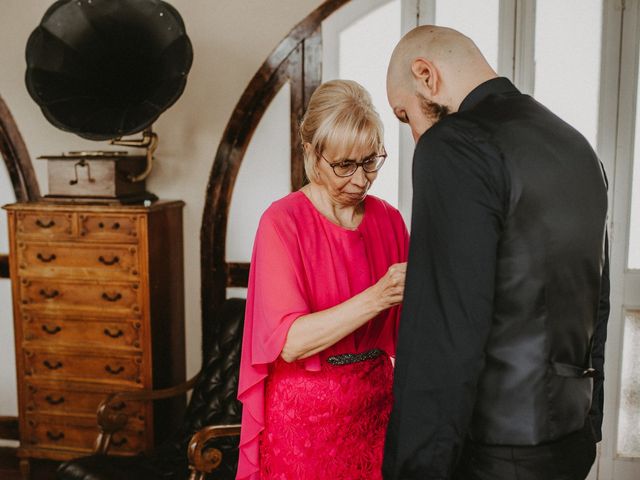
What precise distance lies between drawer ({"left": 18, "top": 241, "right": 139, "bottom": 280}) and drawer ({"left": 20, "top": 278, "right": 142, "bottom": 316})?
0.05 meters

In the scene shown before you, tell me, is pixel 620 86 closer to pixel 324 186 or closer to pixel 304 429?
pixel 324 186

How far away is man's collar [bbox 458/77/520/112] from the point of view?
53.0 inches

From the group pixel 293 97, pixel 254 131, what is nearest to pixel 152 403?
pixel 254 131

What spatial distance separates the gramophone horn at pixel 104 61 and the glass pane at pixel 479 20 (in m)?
1.35

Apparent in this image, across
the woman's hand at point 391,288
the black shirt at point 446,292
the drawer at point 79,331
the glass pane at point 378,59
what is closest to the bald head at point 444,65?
the black shirt at point 446,292

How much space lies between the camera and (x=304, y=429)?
5.69ft

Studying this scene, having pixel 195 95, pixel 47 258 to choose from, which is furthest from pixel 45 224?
pixel 195 95

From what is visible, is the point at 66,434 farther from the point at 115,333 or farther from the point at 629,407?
the point at 629,407

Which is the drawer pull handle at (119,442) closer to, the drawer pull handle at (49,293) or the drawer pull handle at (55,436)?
the drawer pull handle at (55,436)

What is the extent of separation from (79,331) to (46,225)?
550 mm

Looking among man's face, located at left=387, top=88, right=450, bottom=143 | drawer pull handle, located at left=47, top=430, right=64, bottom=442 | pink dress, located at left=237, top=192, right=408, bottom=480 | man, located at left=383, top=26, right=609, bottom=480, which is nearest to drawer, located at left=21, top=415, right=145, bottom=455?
drawer pull handle, located at left=47, top=430, right=64, bottom=442

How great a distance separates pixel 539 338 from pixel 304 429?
0.75m

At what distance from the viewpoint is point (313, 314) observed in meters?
1.64

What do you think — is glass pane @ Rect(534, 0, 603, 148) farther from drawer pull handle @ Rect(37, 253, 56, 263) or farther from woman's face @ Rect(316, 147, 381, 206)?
drawer pull handle @ Rect(37, 253, 56, 263)
